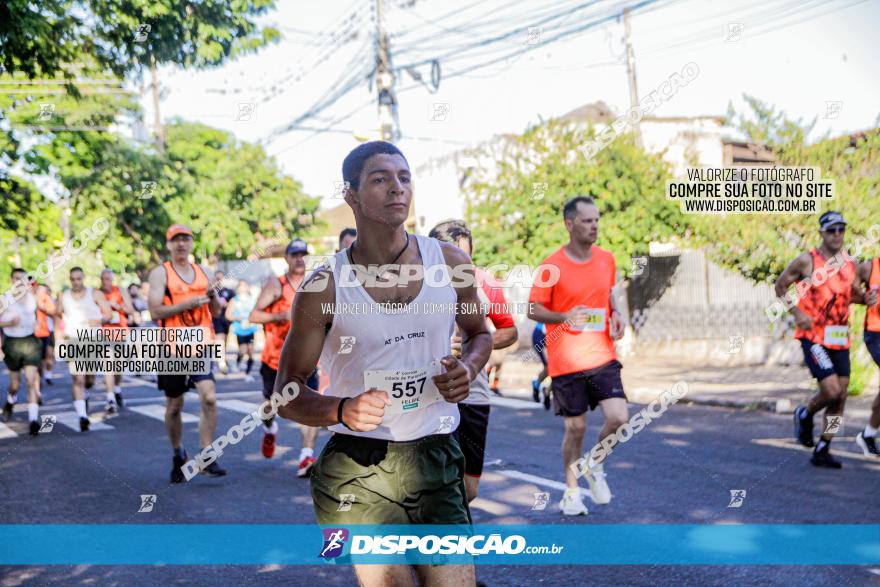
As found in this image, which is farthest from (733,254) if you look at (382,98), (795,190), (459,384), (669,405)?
(459,384)

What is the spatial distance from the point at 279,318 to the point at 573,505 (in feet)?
10.7

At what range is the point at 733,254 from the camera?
1447 centimetres

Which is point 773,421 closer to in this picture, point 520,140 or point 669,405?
point 669,405

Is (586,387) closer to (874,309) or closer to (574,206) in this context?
(574,206)

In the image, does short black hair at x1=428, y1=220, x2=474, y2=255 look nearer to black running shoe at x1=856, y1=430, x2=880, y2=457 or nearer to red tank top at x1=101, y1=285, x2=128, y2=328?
black running shoe at x1=856, y1=430, x2=880, y2=457

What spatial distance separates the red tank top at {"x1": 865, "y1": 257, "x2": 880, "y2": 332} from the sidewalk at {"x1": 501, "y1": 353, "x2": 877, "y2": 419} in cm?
252

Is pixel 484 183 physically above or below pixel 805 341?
above

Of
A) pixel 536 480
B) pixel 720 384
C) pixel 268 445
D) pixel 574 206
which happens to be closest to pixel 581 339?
pixel 574 206

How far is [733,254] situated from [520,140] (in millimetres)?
6692

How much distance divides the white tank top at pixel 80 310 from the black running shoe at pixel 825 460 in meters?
8.95

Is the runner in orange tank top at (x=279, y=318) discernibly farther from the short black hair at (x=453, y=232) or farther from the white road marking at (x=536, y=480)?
the short black hair at (x=453, y=232)

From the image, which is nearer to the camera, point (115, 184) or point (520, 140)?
point (115, 184)

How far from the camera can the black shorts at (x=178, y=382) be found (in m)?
7.68

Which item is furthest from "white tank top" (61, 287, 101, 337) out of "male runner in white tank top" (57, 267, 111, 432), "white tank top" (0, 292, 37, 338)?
"white tank top" (0, 292, 37, 338)
